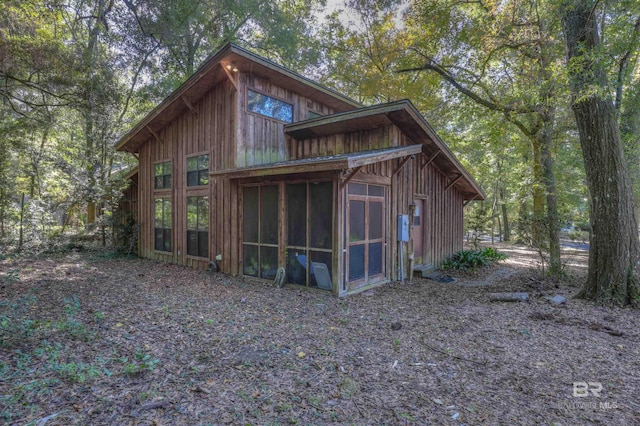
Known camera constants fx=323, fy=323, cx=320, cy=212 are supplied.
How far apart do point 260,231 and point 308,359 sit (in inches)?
168

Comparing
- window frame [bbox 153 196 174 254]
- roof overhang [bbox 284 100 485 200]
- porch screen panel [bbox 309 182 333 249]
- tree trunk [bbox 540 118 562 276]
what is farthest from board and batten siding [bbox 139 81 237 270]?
tree trunk [bbox 540 118 562 276]

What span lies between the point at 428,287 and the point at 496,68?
700 cm

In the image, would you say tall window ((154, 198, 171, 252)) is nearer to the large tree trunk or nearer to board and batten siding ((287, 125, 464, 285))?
board and batten siding ((287, 125, 464, 285))

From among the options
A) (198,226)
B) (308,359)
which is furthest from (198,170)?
(308,359)

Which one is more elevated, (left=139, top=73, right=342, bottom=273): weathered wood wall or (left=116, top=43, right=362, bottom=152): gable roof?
(left=116, top=43, right=362, bottom=152): gable roof

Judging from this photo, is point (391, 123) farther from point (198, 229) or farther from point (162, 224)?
point (162, 224)

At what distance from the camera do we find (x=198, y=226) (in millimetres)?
9055

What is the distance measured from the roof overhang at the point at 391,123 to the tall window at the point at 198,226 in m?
3.15

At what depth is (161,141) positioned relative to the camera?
10.4 meters

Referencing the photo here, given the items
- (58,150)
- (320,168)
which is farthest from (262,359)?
(58,150)

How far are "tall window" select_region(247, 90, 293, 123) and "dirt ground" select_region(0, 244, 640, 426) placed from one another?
4.57 m

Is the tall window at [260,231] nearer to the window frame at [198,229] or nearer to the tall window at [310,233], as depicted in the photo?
the tall window at [310,233]

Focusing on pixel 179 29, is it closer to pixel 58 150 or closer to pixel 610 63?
pixel 58 150

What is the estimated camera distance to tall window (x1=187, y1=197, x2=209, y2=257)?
8.84m
